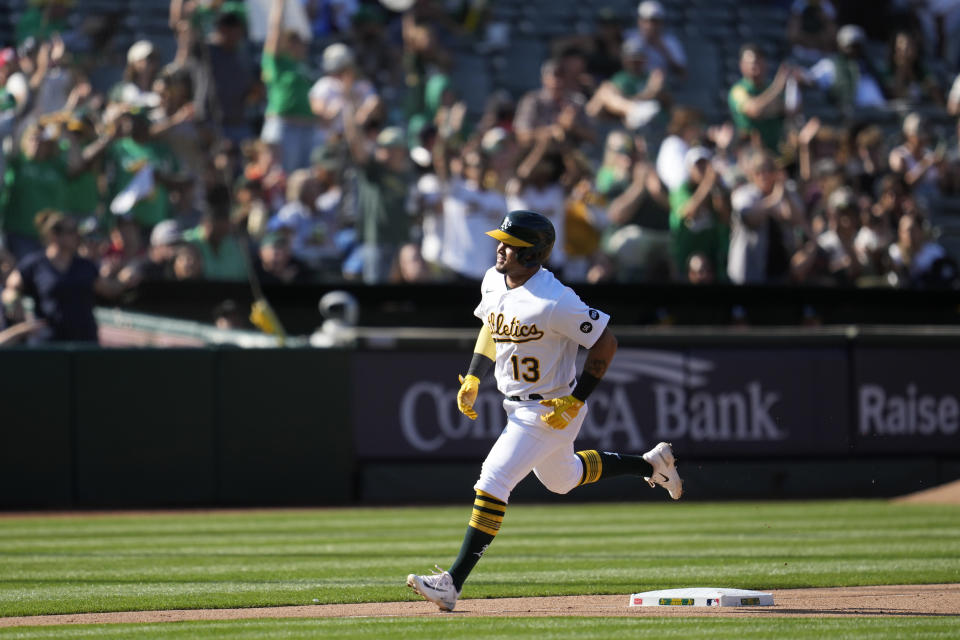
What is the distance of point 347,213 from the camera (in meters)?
16.8

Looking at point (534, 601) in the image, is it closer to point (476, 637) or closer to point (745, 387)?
point (476, 637)

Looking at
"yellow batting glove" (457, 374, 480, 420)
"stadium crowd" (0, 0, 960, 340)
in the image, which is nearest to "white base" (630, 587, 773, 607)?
"yellow batting glove" (457, 374, 480, 420)

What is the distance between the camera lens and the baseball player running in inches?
287

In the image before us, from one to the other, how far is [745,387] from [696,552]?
5.21 m

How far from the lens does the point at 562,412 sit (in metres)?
7.32

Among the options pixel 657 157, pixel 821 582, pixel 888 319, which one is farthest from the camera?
pixel 657 157

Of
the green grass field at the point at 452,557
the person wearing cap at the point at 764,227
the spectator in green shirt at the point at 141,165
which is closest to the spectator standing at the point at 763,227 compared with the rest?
the person wearing cap at the point at 764,227

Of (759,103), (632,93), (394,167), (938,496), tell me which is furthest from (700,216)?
(938,496)

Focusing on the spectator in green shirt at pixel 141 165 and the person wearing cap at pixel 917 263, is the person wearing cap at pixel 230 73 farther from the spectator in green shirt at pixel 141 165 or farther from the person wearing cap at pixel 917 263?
the person wearing cap at pixel 917 263

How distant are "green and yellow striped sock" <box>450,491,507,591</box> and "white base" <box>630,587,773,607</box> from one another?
0.78m

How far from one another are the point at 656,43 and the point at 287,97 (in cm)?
529

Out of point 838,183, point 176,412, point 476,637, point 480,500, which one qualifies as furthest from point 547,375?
point 838,183

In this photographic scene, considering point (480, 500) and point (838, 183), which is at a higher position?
point (838, 183)

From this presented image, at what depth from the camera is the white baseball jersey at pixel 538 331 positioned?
7316 mm
